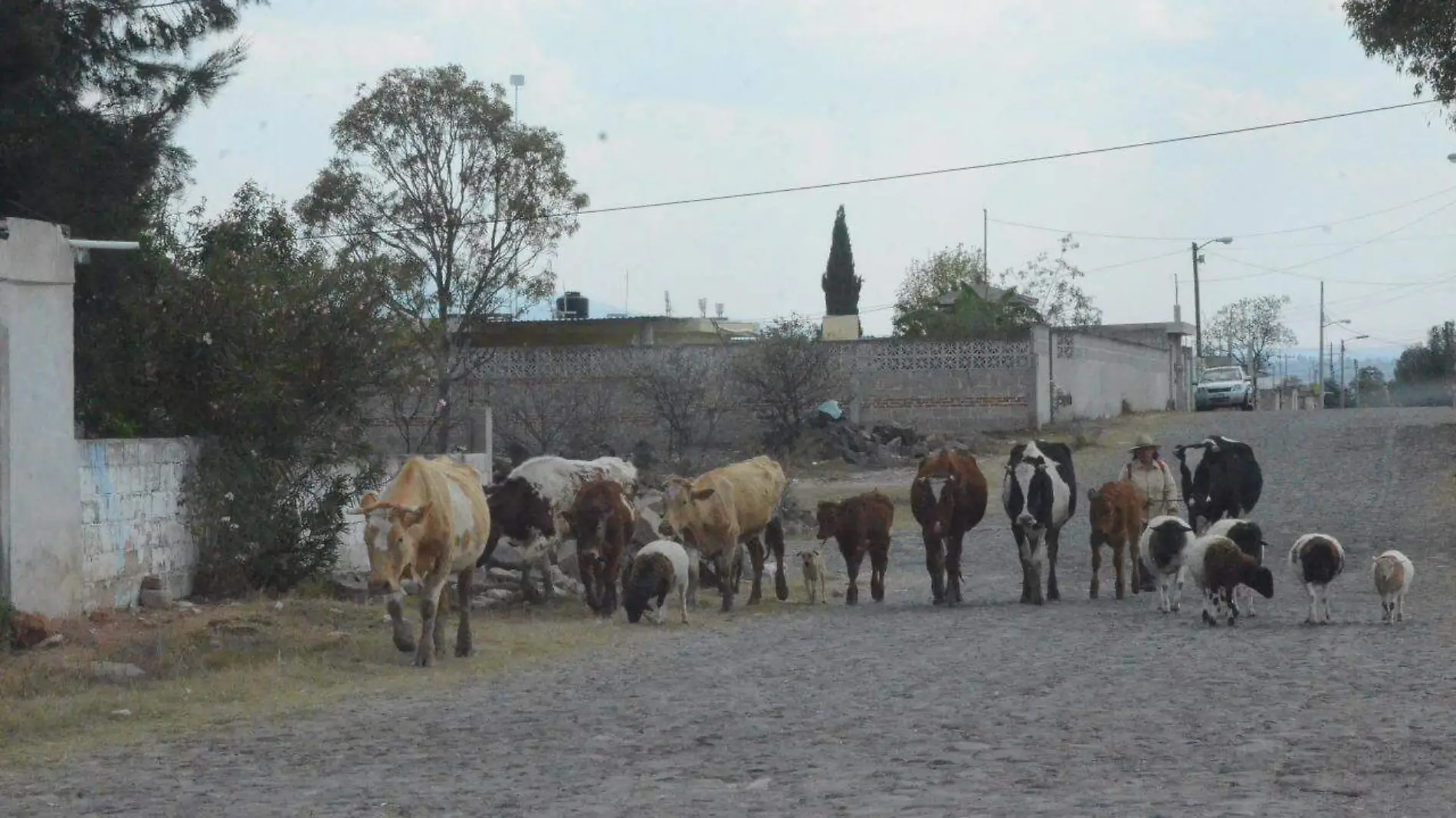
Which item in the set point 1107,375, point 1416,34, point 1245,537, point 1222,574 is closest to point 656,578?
point 1222,574

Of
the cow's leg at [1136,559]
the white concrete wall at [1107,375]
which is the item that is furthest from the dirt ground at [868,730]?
the white concrete wall at [1107,375]

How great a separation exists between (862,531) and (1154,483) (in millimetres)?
4021

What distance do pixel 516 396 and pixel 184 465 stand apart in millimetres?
25892

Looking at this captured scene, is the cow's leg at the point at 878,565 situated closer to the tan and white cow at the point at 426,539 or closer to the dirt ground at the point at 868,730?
the dirt ground at the point at 868,730

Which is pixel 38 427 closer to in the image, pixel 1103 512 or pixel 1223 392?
pixel 1103 512

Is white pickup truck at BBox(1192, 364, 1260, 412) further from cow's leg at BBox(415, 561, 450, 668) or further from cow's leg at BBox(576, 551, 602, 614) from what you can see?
cow's leg at BBox(415, 561, 450, 668)

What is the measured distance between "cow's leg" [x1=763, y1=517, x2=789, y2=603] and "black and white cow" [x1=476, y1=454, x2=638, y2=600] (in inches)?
84.3

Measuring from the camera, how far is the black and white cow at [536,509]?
768 inches

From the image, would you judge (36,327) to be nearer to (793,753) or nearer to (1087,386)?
(793,753)

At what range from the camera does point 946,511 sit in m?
19.7

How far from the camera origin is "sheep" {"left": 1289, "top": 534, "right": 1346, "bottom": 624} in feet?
53.1

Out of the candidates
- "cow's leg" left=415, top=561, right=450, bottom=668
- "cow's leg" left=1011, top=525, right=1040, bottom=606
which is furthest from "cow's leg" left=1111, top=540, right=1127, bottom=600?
"cow's leg" left=415, top=561, right=450, bottom=668

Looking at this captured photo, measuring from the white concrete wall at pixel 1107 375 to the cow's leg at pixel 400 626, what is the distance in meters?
32.5

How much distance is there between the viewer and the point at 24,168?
17516 mm
